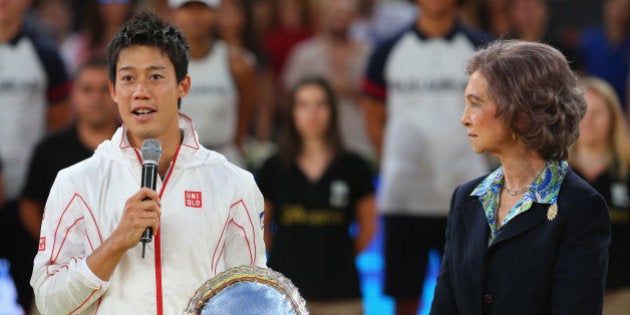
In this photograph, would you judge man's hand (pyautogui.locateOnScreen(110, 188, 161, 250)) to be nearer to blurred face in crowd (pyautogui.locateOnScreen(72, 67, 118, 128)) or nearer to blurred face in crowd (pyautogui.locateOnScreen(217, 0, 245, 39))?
blurred face in crowd (pyautogui.locateOnScreen(72, 67, 118, 128))

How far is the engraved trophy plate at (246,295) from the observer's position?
117 inches

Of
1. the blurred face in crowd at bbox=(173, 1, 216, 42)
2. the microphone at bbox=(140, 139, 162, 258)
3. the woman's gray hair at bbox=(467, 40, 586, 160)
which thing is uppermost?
the blurred face in crowd at bbox=(173, 1, 216, 42)

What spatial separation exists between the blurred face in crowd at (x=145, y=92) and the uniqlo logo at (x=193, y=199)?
0.69 feet

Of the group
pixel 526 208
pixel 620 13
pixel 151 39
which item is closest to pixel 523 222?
pixel 526 208

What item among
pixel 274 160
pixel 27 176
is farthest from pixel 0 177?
pixel 274 160

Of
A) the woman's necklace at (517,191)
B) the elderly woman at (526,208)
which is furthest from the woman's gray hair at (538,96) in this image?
the woman's necklace at (517,191)

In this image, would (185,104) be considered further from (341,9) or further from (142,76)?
(142,76)

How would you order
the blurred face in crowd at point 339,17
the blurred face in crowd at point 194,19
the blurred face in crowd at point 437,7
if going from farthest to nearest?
the blurred face in crowd at point 339,17 → the blurred face in crowd at point 194,19 → the blurred face in crowd at point 437,7

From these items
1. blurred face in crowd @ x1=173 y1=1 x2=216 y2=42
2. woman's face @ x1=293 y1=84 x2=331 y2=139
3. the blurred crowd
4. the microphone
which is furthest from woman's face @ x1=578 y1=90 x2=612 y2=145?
the microphone

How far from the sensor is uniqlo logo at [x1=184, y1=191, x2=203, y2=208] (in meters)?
3.41

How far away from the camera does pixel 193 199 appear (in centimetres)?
342

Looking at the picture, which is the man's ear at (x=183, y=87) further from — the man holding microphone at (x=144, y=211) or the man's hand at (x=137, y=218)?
the man's hand at (x=137, y=218)

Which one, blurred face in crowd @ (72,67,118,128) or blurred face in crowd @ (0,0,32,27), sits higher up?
blurred face in crowd @ (0,0,32,27)

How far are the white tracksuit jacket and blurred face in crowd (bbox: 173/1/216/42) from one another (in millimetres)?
3601
